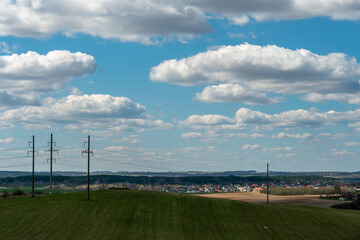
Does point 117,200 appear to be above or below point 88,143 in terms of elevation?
below

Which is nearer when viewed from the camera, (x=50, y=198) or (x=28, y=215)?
(x=28, y=215)

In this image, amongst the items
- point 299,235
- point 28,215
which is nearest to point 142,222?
point 28,215

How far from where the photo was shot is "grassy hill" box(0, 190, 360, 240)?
72625 mm

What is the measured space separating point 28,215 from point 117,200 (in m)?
18.4

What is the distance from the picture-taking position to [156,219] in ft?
263

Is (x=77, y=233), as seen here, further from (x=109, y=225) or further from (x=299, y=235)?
(x=299, y=235)

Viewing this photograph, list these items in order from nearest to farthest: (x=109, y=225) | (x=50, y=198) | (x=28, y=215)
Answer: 1. (x=109, y=225)
2. (x=28, y=215)
3. (x=50, y=198)

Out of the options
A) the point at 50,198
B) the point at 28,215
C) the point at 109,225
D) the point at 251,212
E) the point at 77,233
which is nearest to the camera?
the point at 77,233

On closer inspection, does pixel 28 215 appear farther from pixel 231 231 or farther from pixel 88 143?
pixel 231 231

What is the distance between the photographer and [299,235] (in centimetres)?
7762

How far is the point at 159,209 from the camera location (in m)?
86.8

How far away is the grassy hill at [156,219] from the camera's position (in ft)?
238

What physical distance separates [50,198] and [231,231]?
43.0 metres

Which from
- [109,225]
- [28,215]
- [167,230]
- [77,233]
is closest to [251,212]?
[167,230]
